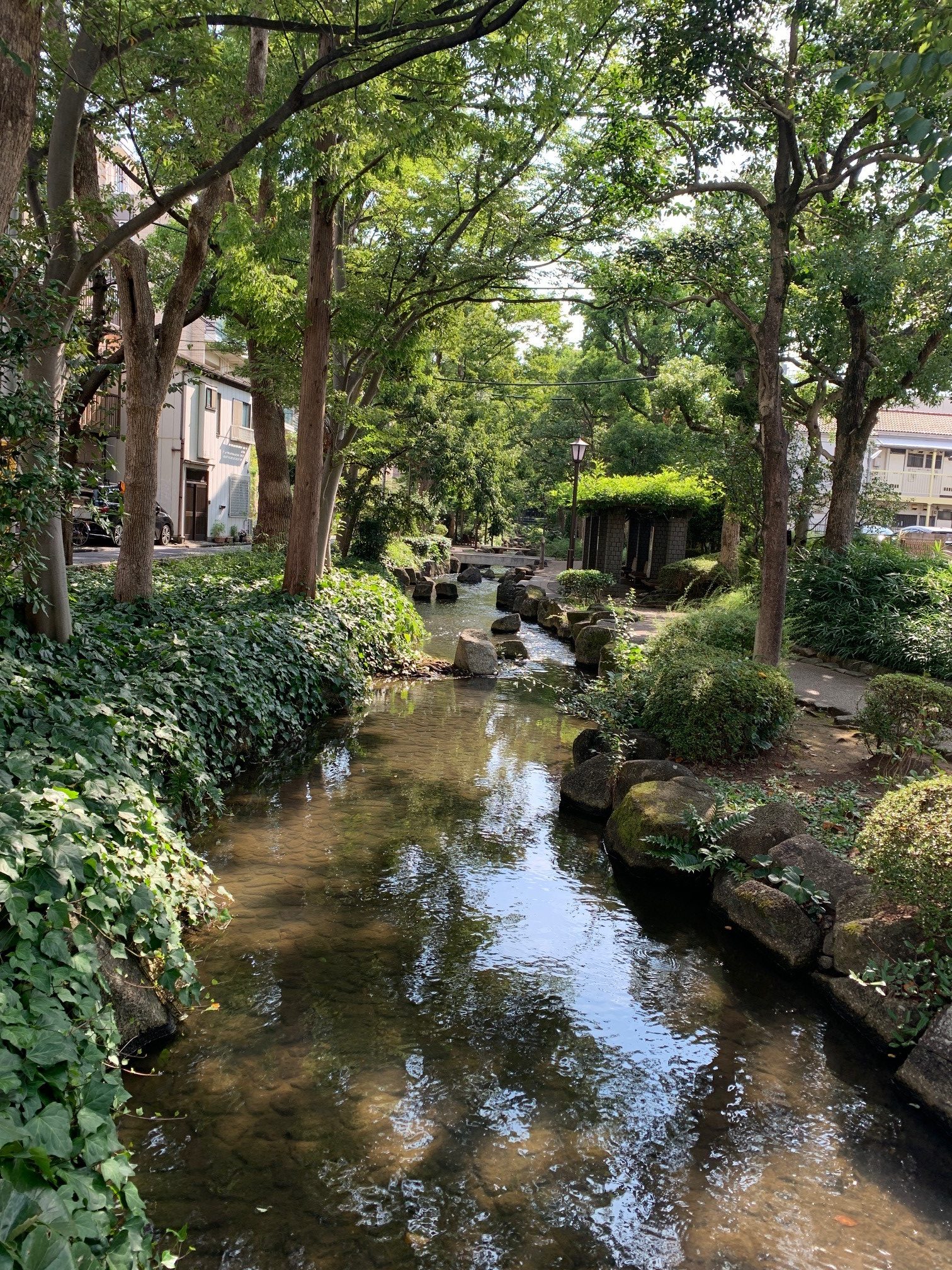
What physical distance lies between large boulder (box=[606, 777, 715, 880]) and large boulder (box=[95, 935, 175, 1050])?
3829mm

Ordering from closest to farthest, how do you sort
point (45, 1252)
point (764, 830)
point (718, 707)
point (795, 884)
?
point (45, 1252) → point (795, 884) → point (764, 830) → point (718, 707)

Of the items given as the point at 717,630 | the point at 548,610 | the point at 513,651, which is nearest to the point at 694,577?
the point at 548,610

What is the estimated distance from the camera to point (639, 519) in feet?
91.1

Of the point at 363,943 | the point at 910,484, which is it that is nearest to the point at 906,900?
the point at 363,943

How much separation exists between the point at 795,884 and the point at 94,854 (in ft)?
14.5

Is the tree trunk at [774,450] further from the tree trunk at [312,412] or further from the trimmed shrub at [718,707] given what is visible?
the tree trunk at [312,412]

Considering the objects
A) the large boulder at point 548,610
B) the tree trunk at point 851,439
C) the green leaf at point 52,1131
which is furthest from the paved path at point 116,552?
the green leaf at point 52,1131

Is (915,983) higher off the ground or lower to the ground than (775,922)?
higher

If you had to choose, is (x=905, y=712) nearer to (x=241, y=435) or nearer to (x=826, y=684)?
(x=826, y=684)

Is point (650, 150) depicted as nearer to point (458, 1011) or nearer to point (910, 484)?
point (458, 1011)

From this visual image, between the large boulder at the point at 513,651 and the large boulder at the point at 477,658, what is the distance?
155cm

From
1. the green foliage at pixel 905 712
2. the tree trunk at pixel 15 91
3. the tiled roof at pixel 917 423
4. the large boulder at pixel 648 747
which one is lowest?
the large boulder at pixel 648 747

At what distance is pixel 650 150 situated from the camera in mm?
10945

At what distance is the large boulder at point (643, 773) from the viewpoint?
7.99 m
